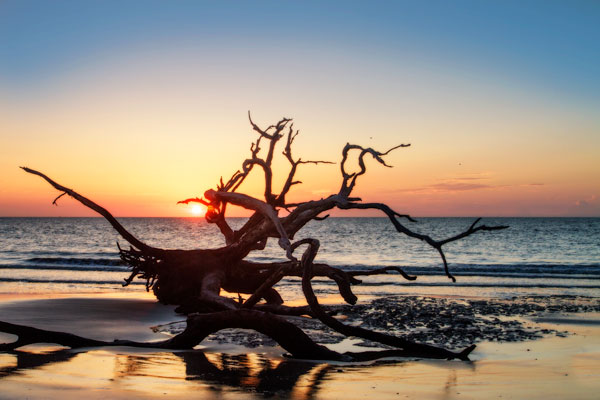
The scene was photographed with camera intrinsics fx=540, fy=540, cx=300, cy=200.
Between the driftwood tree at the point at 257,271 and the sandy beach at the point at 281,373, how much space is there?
30cm

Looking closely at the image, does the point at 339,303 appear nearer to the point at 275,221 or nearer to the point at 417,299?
the point at 417,299

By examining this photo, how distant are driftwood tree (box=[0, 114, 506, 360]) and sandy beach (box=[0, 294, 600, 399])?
0.30m

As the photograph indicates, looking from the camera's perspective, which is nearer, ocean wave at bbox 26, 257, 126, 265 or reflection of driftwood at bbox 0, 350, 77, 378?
reflection of driftwood at bbox 0, 350, 77, 378

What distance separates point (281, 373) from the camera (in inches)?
269

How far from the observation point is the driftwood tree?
776 cm

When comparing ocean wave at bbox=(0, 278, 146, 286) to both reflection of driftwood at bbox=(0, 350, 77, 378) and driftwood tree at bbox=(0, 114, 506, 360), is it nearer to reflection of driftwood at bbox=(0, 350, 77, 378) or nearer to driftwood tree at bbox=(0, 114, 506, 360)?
driftwood tree at bbox=(0, 114, 506, 360)

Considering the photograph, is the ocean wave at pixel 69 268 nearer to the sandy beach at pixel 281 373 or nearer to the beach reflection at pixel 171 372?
the sandy beach at pixel 281 373

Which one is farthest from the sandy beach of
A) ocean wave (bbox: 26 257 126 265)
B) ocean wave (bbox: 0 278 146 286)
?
ocean wave (bbox: 26 257 126 265)

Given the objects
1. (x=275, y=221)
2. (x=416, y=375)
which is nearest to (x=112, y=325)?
(x=275, y=221)

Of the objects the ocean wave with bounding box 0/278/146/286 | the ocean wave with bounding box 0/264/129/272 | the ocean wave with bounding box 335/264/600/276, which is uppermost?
the ocean wave with bounding box 0/278/146/286

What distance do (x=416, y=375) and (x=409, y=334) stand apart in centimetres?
337

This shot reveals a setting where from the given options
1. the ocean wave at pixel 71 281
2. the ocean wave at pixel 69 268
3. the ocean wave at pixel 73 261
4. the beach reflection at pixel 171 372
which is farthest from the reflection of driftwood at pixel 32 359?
the ocean wave at pixel 73 261

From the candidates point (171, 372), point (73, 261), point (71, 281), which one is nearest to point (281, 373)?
point (171, 372)

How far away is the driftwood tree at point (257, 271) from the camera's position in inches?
305
